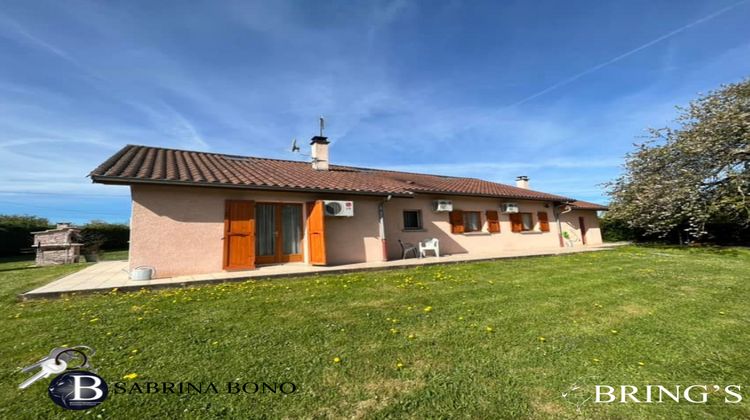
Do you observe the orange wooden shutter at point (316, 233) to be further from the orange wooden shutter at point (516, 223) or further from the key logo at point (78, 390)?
the orange wooden shutter at point (516, 223)

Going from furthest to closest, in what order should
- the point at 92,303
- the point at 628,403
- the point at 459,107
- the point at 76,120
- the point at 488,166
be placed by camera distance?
the point at 488,166 < the point at 459,107 < the point at 76,120 < the point at 92,303 < the point at 628,403

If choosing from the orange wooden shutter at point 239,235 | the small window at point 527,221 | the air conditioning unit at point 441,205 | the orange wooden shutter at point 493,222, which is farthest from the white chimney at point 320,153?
the small window at point 527,221

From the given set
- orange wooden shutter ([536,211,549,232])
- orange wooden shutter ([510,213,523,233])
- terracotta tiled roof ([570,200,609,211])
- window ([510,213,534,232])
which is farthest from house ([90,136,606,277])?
terracotta tiled roof ([570,200,609,211])

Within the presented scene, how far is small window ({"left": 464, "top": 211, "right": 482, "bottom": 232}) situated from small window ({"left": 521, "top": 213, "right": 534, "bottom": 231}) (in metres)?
3.06

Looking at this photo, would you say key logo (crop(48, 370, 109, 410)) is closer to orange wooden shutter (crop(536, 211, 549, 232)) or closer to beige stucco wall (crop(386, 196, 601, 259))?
beige stucco wall (crop(386, 196, 601, 259))

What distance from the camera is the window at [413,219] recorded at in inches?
480

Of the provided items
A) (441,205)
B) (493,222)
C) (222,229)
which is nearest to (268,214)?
(222,229)

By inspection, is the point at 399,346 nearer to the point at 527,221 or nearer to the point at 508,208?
the point at 508,208

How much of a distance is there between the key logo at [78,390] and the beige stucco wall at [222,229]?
5.12 meters

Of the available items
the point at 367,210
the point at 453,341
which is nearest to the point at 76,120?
the point at 367,210

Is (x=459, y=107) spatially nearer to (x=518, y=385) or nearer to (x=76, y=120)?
(x=518, y=385)

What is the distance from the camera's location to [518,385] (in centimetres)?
243

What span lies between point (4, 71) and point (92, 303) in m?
7.97

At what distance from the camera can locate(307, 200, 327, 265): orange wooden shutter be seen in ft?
28.0
